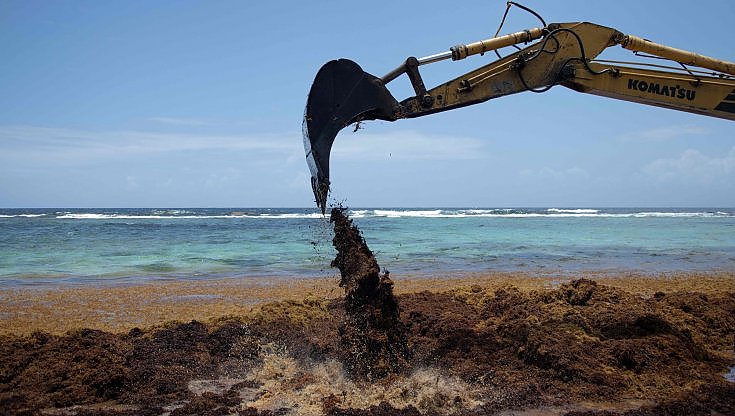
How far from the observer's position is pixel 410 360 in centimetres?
691

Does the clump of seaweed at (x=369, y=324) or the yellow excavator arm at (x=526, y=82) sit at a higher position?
the yellow excavator arm at (x=526, y=82)

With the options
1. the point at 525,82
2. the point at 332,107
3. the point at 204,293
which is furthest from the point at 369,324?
the point at 204,293

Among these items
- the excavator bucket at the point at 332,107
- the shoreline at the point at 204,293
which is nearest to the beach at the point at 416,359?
the shoreline at the point at 204,293

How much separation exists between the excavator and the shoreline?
4360 mm

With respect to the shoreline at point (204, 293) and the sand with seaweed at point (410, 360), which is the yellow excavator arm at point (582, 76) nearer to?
the sand with seaweed at point (410, 360)

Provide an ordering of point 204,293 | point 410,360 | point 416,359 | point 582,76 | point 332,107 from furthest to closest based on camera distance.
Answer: point 204,293 < point 582,76 < point 416,359 < point 410,360 < point 332,107

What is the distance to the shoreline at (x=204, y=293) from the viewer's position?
9.91m

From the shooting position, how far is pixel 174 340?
7.95m

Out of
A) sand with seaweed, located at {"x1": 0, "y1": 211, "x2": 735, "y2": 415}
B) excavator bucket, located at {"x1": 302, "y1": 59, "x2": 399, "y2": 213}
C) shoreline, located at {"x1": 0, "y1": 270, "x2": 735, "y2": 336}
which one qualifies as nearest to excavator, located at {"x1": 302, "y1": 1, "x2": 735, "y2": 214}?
excavator bucket, located at {"x1": 302, "y1": 59, "x2": 399, "y2": 213}

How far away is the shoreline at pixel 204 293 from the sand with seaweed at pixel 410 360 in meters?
0.15

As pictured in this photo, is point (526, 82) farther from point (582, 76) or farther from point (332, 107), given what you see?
point (332, 107)

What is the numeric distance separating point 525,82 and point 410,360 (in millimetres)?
3808

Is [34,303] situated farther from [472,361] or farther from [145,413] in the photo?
[472,361]

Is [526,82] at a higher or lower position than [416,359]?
higher
